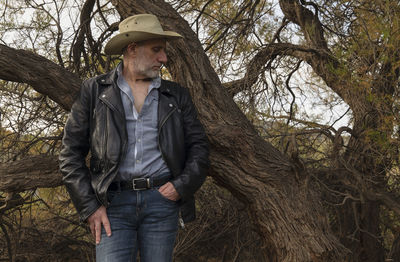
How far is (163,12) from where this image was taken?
4.34 meters

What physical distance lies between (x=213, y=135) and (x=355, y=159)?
1869mm

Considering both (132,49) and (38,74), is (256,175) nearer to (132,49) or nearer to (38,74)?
(132,49)

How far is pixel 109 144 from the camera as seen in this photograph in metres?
2.71

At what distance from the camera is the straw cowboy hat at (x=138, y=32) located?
2.95m

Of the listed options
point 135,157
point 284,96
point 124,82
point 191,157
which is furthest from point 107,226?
point 284,96

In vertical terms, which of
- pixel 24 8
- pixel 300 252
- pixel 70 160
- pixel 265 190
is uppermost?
pixel 24 8

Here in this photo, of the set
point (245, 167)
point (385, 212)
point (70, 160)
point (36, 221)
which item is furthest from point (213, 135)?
point (385, 212)

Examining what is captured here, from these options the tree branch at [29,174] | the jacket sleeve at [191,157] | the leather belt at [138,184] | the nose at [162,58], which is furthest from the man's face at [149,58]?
the tree branch at [29,174]

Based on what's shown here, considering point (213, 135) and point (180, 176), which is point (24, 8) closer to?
point (213, 135)

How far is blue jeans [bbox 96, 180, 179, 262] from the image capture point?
2.67m

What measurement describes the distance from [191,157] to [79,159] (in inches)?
23.9

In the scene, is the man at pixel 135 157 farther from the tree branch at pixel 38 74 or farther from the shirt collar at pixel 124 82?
the tree branch at pixel 38 74

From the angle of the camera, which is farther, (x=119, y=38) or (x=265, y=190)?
(x=265, y=190)

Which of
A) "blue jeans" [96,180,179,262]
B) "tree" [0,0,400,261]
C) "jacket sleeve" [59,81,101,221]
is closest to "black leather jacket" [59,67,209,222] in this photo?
"jacket sleeve" [59,81,101,221]
